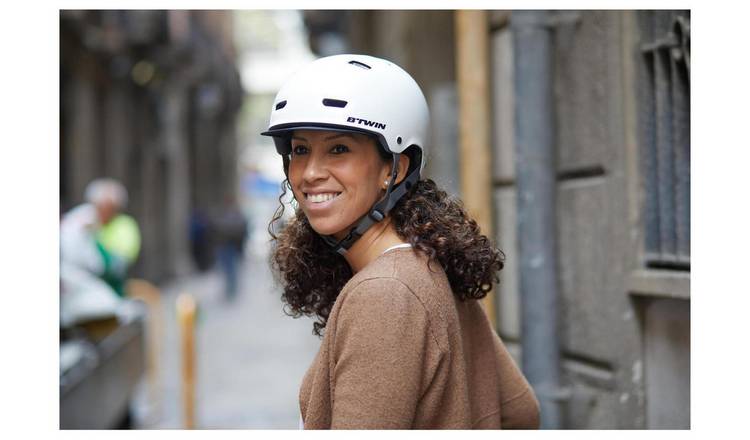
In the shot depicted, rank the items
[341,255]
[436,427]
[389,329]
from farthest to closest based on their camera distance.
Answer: [341,255]
[436,427]
[389,329]

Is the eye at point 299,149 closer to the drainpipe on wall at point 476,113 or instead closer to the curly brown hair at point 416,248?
the curly brown hair at point 416,248

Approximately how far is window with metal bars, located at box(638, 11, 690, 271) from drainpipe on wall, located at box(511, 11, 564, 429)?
1.83 feet

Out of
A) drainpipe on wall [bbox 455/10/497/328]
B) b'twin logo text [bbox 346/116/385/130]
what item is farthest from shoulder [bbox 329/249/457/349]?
drainpipe on wall [bbox 455/10/497/328]

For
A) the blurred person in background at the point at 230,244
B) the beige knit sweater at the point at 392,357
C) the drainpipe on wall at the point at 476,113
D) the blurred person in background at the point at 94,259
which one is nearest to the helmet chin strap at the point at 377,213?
the beige knit sweater at the point at 392,357

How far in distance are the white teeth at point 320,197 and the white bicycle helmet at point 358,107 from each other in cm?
9

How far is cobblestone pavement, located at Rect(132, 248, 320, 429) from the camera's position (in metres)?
7.48

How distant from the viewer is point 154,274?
18484 millimetres

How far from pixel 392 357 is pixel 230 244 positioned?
14611mm

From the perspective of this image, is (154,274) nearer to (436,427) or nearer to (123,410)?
(123,410)

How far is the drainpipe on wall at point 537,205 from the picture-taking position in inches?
153

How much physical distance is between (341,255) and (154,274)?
16710mm

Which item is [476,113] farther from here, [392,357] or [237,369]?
[237,369]

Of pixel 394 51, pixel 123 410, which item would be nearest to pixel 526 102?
pixel 394 51

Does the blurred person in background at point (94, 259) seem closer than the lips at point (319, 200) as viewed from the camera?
No
